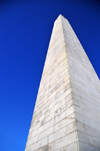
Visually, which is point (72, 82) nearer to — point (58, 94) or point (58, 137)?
point (58, 94)

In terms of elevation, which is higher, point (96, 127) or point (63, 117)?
point (63, 117)

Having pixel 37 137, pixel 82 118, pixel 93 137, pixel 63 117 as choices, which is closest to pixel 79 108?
pixel 82 118

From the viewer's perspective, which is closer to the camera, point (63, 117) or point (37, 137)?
point (63, 117)

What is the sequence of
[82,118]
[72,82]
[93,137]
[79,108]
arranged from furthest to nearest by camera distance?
1. [72,82]
2. [79,108]
3. [82,118]
4. [93,137]

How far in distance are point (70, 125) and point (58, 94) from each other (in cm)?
195

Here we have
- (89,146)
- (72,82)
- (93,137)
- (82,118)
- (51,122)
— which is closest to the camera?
(89,146)

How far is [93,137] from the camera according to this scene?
3736 mm

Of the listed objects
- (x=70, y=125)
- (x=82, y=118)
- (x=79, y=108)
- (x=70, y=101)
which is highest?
(x=70, y=101)

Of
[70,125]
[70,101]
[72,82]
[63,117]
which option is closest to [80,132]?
[70,125]

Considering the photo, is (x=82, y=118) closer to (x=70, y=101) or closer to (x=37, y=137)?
(x=70, y=101)

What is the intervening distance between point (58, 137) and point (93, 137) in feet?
3.97

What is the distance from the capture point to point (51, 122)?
4.88 metres

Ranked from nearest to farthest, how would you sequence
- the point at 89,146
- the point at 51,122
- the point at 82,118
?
1. the point at 89,146
2. the point at 82,118
3. the point at 51,122

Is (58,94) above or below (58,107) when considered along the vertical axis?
above
